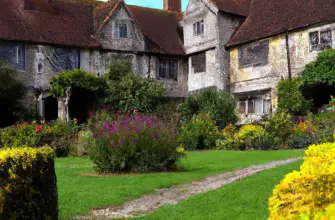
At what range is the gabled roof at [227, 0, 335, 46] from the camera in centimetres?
2667

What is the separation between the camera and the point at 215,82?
31625 millimetres

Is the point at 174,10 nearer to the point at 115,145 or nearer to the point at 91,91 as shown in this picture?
the point at 91,91

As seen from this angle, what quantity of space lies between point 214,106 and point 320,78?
670 centimetres

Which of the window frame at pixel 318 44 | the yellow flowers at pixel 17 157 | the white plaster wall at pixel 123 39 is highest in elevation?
the white plaster wall at pixel 123 39

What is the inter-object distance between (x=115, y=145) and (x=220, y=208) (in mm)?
5918

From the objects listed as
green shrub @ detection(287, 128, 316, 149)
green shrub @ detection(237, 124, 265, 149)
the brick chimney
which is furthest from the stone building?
green shrub @ detection(287, 128, 316, 149)

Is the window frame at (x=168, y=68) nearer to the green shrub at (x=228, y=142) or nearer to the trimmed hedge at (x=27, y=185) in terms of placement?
the green shrub at (x=228, y=142)

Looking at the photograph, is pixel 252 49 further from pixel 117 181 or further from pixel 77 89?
pixel 117 181

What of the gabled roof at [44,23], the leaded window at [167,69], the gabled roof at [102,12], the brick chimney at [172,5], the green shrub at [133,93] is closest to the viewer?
the gabled roof at [44,23]

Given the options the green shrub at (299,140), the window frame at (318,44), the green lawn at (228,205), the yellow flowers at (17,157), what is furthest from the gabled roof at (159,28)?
the yellow flowers at (17,157)

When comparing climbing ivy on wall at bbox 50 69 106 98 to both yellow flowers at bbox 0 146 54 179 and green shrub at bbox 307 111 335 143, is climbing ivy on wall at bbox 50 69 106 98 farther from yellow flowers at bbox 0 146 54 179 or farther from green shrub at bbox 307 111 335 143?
yellow flowers at bbox 0 146 54 179

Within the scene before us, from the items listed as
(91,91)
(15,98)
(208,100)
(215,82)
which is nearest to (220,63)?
(215,82)

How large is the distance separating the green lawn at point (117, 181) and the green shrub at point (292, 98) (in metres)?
9.06

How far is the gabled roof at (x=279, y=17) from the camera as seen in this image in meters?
26.7
